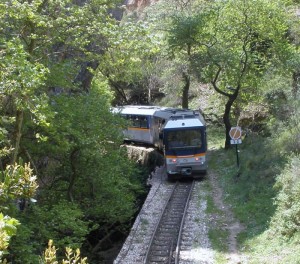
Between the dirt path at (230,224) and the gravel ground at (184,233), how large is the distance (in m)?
0.51

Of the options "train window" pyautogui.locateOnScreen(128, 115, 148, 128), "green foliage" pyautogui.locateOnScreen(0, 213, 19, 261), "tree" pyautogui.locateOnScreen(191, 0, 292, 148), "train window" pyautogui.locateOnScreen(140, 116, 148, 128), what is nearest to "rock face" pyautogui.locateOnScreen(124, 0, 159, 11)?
"tree" pyautogui.locateOnScreen(191, 0, 292, 148)

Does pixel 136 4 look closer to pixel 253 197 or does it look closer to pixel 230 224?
pixel 253 197

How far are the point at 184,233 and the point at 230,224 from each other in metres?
1.91

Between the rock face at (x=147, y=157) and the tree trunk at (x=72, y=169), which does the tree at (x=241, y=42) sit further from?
the tree trunk at (x=72, y=169)

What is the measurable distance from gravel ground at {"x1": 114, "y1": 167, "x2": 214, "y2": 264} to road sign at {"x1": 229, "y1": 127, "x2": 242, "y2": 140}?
9.09 feet

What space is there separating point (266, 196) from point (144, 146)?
13.5m

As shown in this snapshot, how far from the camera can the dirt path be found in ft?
45.6

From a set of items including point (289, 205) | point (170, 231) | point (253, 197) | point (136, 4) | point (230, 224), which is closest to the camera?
point (289, 205)

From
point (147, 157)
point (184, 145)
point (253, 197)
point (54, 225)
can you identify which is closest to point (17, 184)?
point (54, 225)

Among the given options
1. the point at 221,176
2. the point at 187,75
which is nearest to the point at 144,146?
the point at 187,75

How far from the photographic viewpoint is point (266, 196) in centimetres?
1803

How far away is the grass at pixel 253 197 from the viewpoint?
44.5ft

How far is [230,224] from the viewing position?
56.2 ft

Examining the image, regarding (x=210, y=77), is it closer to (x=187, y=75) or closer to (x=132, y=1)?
(x=187, y=75)
